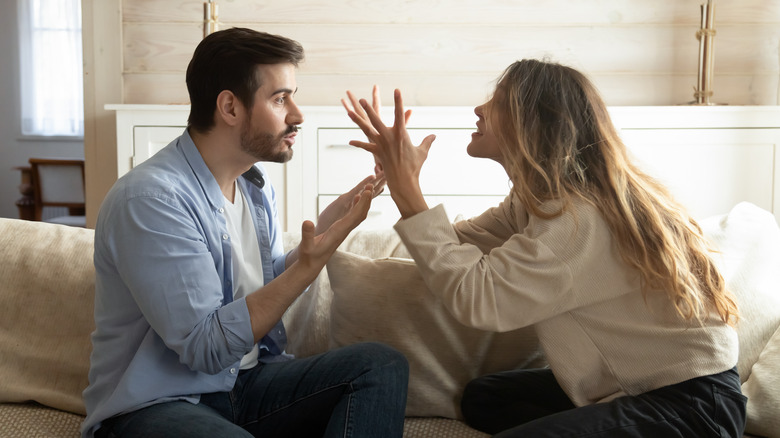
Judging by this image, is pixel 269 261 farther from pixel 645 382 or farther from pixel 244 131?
pixel 645 382

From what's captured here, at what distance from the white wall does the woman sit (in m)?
6.20

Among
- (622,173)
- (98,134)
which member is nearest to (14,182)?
(98,134)

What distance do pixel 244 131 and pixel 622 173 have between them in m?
0.71

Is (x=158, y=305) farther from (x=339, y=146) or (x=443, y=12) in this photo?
(x=443, y=12)

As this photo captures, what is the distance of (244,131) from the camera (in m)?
1.55

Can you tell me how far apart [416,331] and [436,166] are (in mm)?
1368

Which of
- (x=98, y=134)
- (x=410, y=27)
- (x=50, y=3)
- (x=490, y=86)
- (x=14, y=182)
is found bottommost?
(x=14, y=182)

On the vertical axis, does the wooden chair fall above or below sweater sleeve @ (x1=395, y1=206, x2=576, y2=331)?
below

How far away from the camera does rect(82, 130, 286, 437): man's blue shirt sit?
1279mm

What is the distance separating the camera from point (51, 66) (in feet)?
22.5

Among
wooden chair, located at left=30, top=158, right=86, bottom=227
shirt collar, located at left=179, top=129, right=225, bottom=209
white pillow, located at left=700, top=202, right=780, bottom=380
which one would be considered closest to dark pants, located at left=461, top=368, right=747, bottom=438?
white pillow, located at left=700, top=202, right=780, bottom=380

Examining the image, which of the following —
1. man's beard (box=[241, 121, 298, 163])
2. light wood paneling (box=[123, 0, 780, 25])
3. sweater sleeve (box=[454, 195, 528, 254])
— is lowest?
sweater sleeve (box=[454, 195, 528, 254])

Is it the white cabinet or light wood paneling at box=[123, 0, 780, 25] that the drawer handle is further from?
light wood paneling at box=[123, 0, 780, 25]

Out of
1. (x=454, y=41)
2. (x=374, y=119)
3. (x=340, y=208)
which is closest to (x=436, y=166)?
(x=454, y=41)
